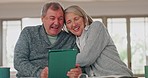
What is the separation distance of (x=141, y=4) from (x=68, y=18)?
5.61 m

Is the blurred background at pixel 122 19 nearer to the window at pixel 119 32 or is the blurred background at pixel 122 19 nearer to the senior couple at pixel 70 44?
the window at pixel 119 32

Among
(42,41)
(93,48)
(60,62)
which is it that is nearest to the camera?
(60,62)

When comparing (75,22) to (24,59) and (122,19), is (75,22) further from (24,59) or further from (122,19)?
(122,19)

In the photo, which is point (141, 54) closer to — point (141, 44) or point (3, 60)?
point (141, 44)

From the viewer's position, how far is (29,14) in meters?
6.88

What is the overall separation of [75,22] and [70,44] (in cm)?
17

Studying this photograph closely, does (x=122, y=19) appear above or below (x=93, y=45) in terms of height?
above

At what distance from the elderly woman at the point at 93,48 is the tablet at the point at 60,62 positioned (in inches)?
6.6

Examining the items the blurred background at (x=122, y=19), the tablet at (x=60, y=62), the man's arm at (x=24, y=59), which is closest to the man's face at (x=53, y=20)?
the man's arm at (x=24, y=59)

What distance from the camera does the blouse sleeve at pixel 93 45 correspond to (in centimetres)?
138

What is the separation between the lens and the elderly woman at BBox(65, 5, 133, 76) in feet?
4.55

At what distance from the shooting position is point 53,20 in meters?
1.47

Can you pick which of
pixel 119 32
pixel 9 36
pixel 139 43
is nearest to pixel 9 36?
pixel 9 36

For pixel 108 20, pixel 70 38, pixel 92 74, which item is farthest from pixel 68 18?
pixel 108 20
